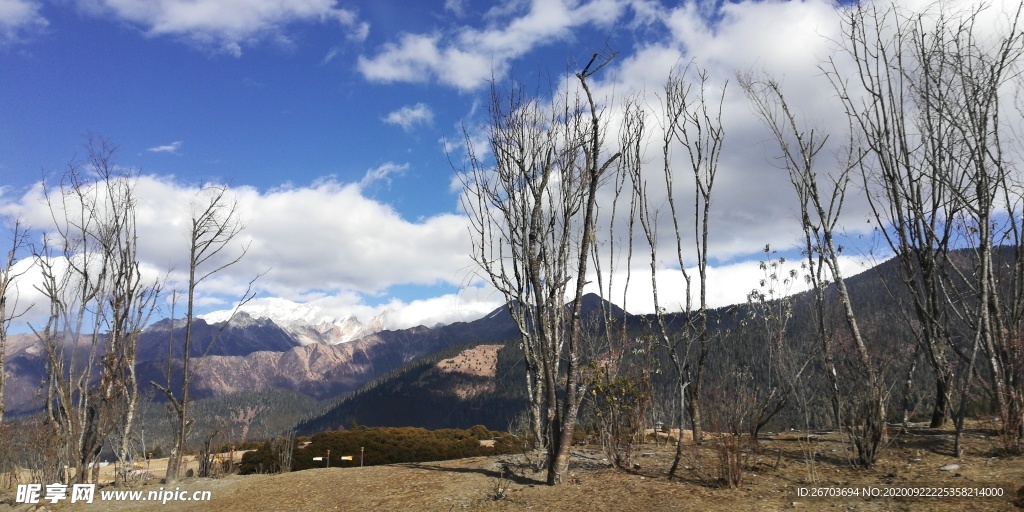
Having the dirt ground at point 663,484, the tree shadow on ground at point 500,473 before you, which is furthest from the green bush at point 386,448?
the dirt ground at point 663,484

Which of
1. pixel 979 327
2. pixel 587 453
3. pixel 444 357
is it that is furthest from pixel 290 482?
pixel 444 357

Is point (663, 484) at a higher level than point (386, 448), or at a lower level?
higher

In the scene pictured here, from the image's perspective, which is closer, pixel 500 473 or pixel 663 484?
pixel 663 484

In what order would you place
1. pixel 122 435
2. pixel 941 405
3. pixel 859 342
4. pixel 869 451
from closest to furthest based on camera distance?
1. pixel 869 451
2. pixel 859 342
3. pixel 941 405
4. pixel 122 435

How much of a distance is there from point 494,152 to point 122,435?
11.7 meters

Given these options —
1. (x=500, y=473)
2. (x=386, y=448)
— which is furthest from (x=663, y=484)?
(x=386, y=448)

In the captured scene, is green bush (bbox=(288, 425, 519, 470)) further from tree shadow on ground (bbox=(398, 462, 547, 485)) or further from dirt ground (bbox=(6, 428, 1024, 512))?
dirt ground (bbox=(6, 428, 1024, 512))

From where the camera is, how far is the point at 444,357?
640ft

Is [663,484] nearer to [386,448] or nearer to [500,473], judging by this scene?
[500,473]

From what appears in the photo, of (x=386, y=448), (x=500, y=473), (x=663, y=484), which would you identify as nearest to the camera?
(x=663, y=484)

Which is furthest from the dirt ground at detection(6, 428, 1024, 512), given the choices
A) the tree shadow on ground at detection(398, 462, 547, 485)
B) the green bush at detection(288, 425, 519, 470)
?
the green bush at detection(288, 425, 519, 470)

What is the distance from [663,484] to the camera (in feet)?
29.7

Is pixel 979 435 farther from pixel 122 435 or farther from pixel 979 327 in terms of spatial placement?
pixel 122 435

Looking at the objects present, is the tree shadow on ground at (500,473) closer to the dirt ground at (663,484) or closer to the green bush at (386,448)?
the dirt ground at (663,484)
